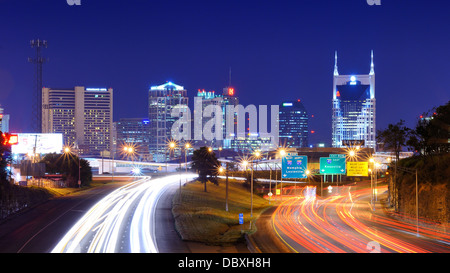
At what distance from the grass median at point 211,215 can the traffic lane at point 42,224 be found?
1107cm

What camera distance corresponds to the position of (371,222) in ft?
202

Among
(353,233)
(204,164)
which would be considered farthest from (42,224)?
(204,164)

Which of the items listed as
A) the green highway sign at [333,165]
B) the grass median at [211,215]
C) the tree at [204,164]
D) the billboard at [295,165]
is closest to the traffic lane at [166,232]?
the grass median at [211,215]

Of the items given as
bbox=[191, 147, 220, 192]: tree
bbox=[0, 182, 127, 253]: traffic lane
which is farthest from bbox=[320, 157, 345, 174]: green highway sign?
bbox=[0, 182, 127, 253]: traffic lane

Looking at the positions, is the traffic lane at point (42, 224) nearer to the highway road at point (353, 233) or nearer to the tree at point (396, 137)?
the highway road at point (353, 233)

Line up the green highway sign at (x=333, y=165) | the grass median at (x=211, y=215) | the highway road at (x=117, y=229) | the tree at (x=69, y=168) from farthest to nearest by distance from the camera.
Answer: the tree at (x=69, y=168)
the green highway sign at (x=333, y=165)
the grass median at (x=211, y=215)
the highway road at (x=117, y=229)

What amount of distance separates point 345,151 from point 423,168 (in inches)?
4834

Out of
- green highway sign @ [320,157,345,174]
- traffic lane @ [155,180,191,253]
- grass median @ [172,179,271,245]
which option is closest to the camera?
traffic lane @ [155,180,191,253]

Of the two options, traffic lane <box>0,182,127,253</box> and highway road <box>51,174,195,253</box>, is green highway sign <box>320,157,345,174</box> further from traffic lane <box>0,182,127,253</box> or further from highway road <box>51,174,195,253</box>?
traffic lane <box>0,182,127,253</box>

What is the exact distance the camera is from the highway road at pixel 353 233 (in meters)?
39.6

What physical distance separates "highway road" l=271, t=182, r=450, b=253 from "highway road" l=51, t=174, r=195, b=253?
11804mm

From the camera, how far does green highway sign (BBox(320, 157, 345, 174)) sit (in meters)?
91.6
